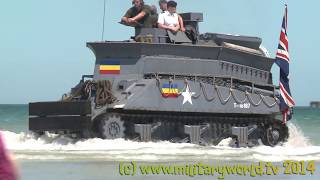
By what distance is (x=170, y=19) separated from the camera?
51.8 feet

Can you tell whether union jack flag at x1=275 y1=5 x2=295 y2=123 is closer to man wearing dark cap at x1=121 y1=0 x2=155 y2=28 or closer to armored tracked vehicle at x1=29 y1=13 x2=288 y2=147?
armored tracked vehicle at x1=29 y1=13 x2=288 y2=147

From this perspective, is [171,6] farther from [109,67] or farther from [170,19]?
[109,67]

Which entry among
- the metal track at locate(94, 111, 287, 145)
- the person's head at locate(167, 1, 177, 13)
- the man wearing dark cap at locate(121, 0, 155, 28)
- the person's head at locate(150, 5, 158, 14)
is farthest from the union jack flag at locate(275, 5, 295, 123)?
the man wearing dark cap at locate(121, 0, 155, 28)

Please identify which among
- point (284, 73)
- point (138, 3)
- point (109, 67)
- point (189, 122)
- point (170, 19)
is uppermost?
point (138, 3)

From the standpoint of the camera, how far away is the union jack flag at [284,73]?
16.7 m

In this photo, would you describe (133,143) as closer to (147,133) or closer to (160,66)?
(147,133)

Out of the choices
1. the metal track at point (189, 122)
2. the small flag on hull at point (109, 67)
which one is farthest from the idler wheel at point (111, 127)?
the small flag on hull at point (109, 67)

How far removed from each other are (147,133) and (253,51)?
460cm

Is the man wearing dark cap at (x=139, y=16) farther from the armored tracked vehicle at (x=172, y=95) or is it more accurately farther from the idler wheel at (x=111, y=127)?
the idler wheel at (x=111, y=127)

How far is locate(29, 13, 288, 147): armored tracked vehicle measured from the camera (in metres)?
13.8

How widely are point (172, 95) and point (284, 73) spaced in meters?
3.91

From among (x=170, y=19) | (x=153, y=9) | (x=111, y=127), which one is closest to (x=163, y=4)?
(x=153, y=9)

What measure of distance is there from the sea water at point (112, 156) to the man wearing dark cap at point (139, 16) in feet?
10.5

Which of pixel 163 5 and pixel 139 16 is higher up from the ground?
pixel 163 5
